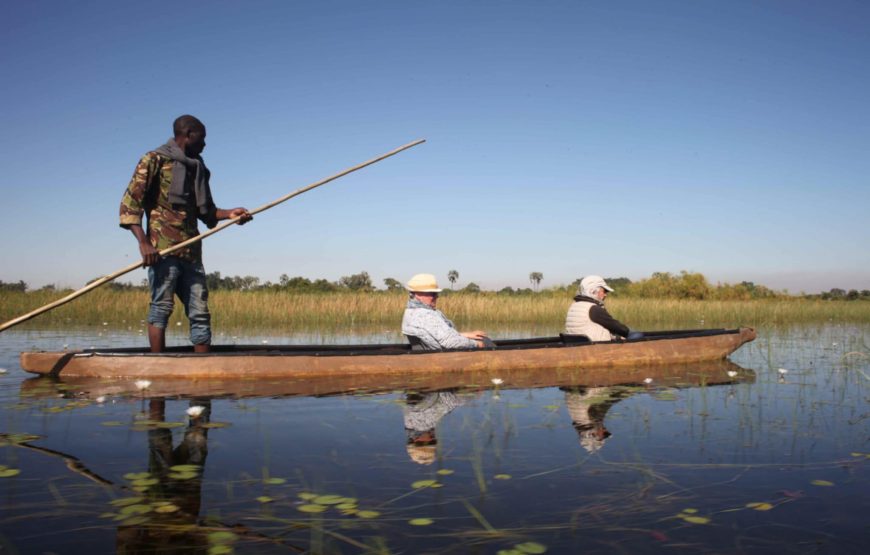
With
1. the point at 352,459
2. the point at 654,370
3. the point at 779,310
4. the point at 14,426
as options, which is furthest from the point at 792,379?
the point at 779,310

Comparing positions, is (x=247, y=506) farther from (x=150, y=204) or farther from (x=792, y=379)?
(x=792, y=379)

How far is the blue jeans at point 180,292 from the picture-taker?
6527 mm

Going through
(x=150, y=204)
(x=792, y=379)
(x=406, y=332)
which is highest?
(x=150, y=204)

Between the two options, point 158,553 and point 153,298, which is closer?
point 158,553

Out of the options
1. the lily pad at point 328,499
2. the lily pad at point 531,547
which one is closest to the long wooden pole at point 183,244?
the lily pad at point 328,499

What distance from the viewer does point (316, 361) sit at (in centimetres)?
690

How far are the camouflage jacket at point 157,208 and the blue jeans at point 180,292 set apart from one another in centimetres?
12

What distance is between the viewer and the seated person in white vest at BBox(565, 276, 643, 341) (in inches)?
330

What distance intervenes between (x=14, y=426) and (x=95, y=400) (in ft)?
3.28

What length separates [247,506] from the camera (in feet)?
8.91

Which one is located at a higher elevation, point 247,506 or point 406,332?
point 406,332

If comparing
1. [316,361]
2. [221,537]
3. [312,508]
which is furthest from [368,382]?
[221,537]

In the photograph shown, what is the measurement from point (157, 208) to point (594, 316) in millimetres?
5381

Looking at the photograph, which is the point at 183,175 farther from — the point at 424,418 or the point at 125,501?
the point at 125,501
